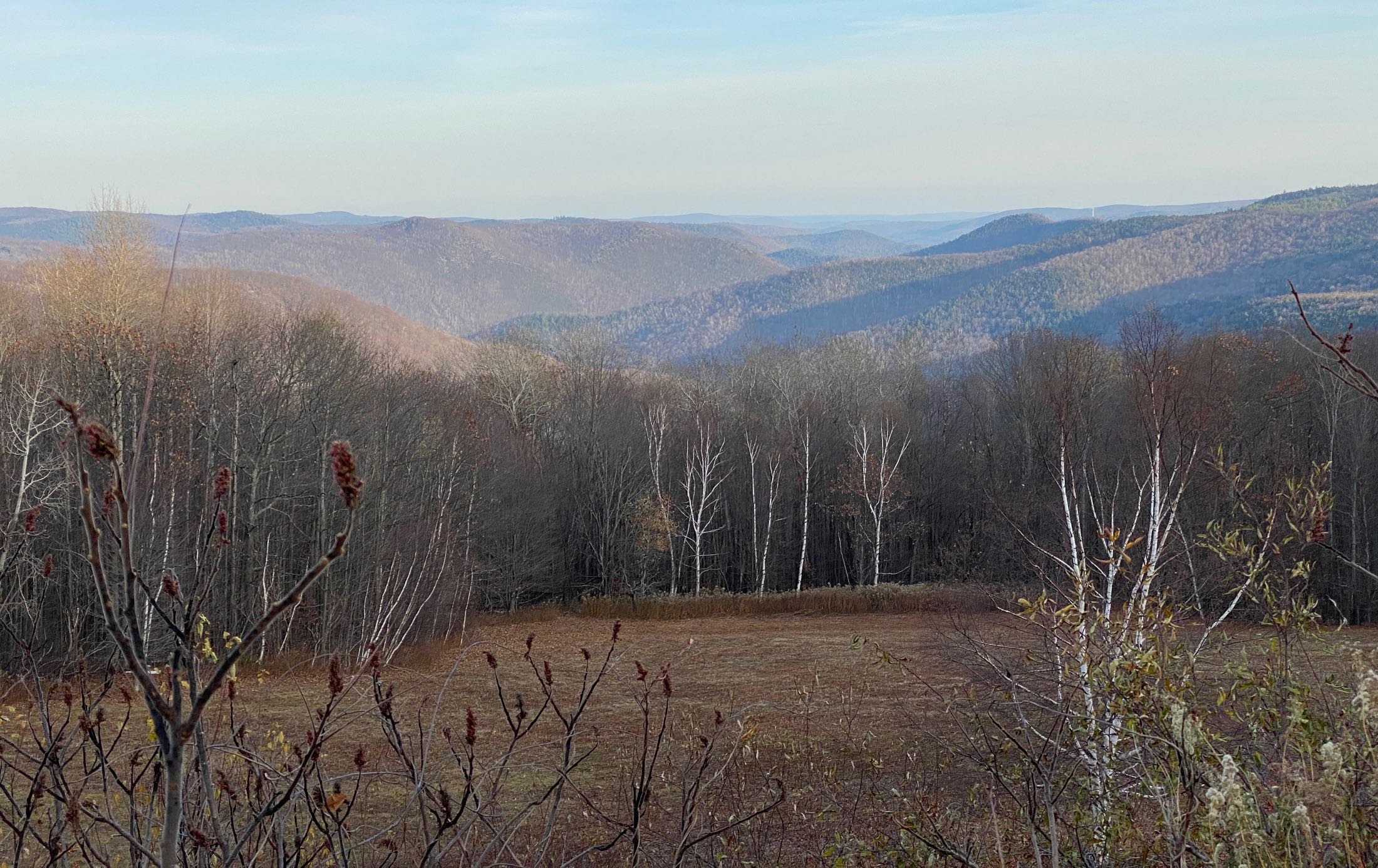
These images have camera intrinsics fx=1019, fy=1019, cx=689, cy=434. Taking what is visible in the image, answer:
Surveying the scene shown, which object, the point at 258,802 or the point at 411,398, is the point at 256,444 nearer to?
the point at 411,398

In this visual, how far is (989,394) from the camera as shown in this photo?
2048 inches

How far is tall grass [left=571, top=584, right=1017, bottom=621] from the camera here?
3328cm

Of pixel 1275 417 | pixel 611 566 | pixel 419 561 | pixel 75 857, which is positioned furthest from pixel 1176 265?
pixel 75 857

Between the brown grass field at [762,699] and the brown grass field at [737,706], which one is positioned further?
the brown grass field at [762,699]

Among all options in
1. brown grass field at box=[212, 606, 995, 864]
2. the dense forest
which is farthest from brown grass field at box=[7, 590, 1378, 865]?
the dense forest

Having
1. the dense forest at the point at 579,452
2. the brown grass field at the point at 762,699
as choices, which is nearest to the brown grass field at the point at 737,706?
the brown grass field at the point at 762,699

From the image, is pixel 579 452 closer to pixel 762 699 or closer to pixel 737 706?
pixel 762 699

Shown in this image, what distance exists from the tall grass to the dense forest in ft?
7.30

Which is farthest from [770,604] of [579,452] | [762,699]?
[762,699]

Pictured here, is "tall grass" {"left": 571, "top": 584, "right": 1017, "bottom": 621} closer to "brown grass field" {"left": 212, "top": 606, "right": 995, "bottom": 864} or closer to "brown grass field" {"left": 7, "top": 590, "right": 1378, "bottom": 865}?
"brown grass field" {"left": 7, "top": 590, "right": 1378, "bottom": 865}

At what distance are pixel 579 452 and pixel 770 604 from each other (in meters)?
10.5

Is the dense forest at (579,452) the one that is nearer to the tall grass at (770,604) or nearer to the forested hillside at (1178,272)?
the tall grass at (770,604)

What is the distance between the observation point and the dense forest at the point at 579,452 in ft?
65.4

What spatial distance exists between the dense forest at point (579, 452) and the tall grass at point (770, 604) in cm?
222
